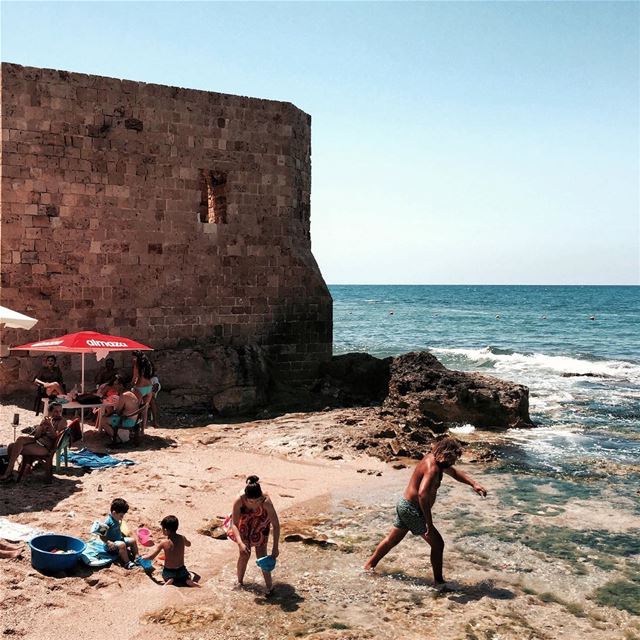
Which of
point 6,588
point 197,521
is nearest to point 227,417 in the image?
point 197,521

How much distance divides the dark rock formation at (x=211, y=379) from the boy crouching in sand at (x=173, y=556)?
793cm

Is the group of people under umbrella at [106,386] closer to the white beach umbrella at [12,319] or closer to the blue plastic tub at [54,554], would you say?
the white beach umbrella at [12,319]

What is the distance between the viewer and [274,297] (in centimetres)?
1688

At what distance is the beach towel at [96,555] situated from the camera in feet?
22.8

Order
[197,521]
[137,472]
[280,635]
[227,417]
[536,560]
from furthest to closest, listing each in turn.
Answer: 1. [227,417]
2. [137,472]
3. [197,521]
4. [536,560]
5. [280,635]

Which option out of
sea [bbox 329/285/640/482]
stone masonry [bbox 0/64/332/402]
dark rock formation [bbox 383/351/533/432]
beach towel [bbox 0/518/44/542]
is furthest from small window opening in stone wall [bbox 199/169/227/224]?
beach towel [bbox 0/518/44/542]

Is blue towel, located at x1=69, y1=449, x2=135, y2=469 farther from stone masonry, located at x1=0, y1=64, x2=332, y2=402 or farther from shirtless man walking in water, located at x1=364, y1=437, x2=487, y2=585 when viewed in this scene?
shirtless man walking in water, located at x1=364, y1=437, x2=487, y2=585

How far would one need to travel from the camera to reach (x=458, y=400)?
1581 cm

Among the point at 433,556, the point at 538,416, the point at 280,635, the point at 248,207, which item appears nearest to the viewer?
the point at 280,635

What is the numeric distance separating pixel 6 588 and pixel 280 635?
2.48 m

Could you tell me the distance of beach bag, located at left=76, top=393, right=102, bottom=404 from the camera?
12.0 meters

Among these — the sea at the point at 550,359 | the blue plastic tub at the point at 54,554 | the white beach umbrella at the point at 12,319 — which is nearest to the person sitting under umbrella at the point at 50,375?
the white beach umbrella at the point at 12,319

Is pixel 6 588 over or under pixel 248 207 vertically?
under

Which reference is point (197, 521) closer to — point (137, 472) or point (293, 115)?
point (137, 472)
